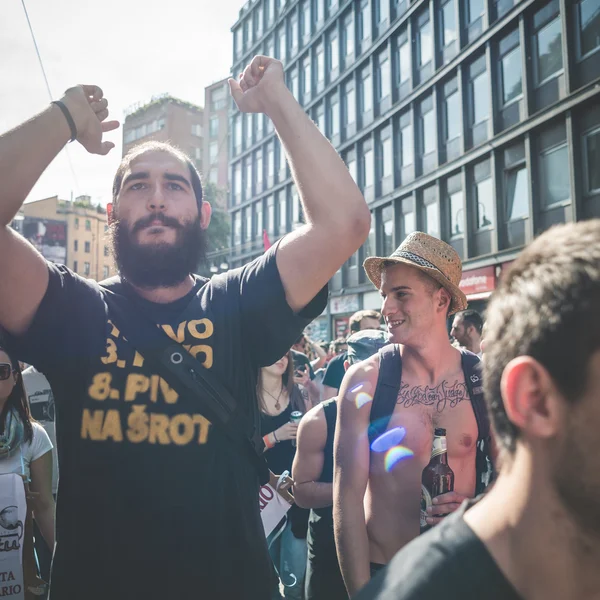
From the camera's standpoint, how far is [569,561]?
1.03 metres

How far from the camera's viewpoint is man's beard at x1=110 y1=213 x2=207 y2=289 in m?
2.03

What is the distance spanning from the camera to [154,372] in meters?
1.86

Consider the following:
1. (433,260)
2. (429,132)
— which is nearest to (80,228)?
(429,132)

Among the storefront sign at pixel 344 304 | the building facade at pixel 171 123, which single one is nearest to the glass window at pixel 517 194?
the storefront sign at pixel 344 304

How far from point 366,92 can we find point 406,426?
26.1 metres

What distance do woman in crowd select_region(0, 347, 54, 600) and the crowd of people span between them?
6.10 feet

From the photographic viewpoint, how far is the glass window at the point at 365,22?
25994mm

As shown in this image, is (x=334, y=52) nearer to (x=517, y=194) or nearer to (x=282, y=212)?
(x=282, y=212)

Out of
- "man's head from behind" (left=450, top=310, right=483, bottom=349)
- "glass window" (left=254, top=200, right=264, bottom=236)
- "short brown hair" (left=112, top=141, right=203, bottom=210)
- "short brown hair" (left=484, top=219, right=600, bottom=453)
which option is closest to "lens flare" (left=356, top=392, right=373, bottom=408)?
"short brown hair" (left=112, top=141, right=203, bottom=210)

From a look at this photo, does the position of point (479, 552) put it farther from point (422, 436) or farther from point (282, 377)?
point (282, 377)

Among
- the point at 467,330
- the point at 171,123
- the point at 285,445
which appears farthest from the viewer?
the point at 171,123

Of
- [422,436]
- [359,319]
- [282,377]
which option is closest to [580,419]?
[422,436]

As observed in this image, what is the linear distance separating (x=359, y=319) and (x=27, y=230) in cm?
4852

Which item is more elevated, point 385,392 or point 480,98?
point 480,98
